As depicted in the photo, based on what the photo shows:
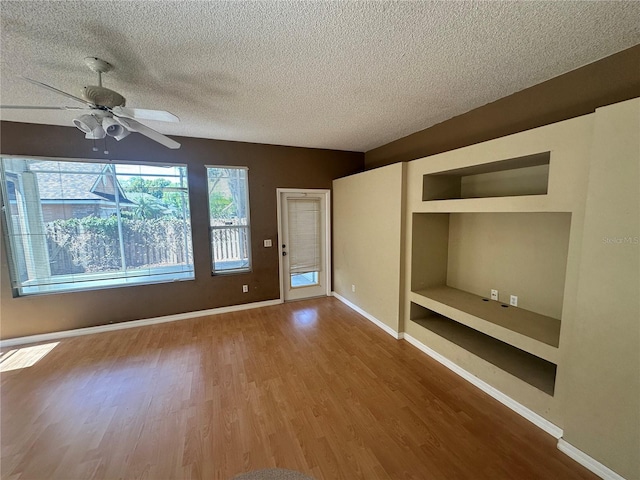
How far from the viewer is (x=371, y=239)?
364 cm

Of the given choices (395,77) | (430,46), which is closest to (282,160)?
(395,77)

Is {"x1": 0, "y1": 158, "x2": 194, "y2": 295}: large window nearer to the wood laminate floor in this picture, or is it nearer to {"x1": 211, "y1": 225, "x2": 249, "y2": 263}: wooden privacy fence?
{"x1": 211, "y1": 225, "x2": 249, "y2": 263}: wooden privacy fence

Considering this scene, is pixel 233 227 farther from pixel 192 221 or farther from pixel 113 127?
pixel 113 127

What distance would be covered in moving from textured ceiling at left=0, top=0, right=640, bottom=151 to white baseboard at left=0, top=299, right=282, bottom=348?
8.91 ft

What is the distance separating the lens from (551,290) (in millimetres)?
2209

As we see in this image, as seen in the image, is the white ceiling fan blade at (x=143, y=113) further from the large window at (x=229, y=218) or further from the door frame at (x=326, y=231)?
the door frame at (x=326, y=231)

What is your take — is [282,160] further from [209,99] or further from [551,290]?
[551,290]

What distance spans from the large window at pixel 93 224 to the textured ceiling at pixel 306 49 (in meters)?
0.83

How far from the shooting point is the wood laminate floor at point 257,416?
63.3 inches

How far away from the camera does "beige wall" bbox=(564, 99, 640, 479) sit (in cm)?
137

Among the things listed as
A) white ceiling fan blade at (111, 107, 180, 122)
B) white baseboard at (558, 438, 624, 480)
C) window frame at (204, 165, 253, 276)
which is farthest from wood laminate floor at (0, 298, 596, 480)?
white ceiling fan blade at (111, 107, 180, 122)

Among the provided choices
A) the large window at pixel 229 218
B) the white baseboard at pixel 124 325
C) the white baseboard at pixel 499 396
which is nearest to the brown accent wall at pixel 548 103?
the white baseboard at pixel 499 396

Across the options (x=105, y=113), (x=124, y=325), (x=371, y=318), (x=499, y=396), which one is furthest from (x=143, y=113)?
(x=499, y=396)

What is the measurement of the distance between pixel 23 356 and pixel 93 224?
5.50ft
